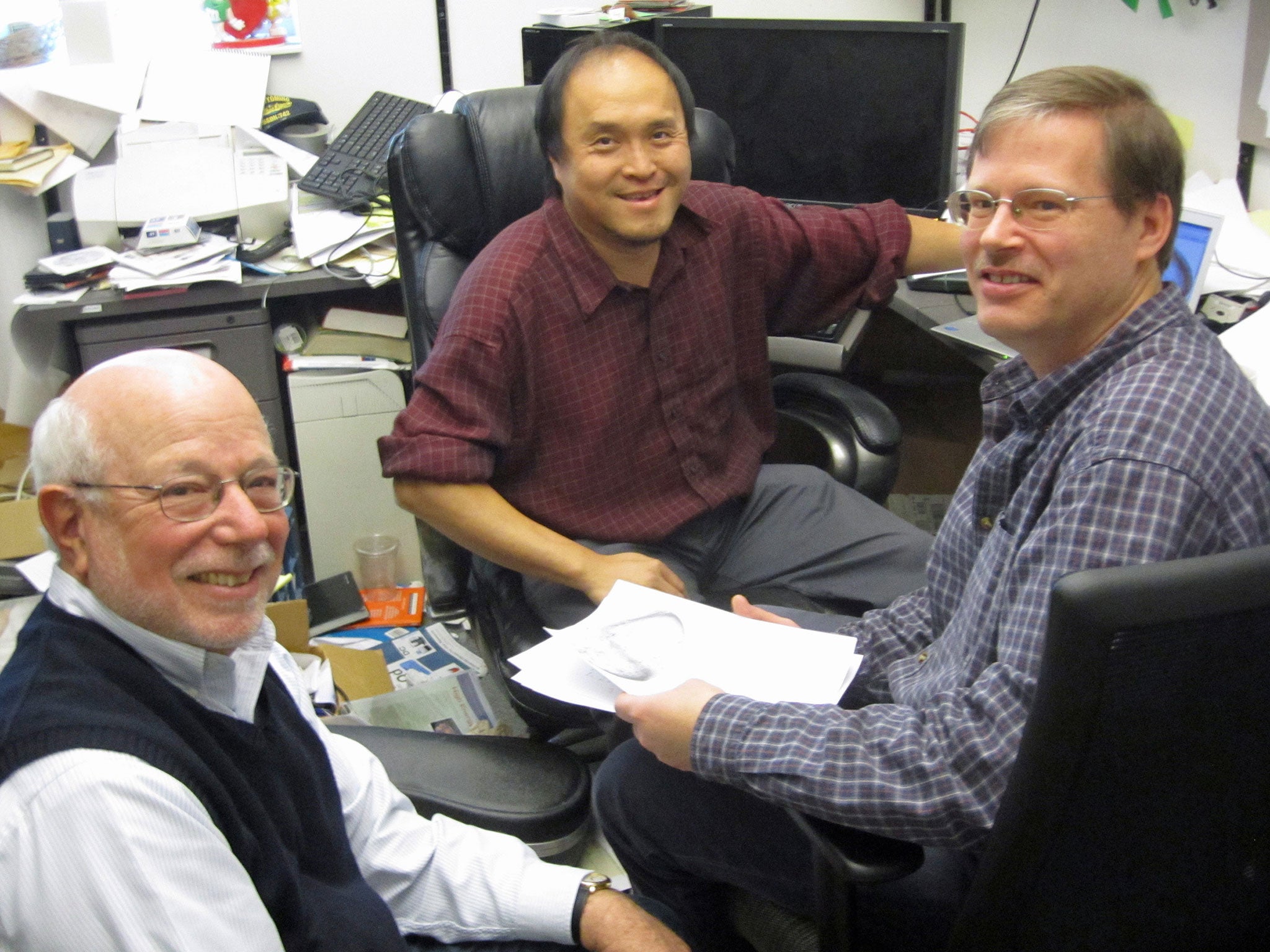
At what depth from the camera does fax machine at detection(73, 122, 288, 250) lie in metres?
2.34

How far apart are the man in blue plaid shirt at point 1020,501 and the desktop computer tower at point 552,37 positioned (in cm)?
144

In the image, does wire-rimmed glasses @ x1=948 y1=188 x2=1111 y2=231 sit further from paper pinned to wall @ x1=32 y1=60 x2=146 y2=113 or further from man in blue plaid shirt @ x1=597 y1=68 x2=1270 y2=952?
paper pinned to wall @ x1=32 y1=60 x2=146 y2=113

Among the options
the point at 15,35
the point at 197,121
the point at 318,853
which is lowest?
the point at 318,853

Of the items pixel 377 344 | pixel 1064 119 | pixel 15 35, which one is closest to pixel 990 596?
pixel 1064 119

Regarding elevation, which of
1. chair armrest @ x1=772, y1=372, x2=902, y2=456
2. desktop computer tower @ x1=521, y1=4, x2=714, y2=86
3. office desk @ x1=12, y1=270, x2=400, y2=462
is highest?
desktop computer tower @ x1=521, y1=4, x2=714, y2=86

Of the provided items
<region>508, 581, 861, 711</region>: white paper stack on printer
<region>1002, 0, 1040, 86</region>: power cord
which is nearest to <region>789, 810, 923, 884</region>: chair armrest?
<region>508, 581, 861, 711</region>: white paper stack on printer

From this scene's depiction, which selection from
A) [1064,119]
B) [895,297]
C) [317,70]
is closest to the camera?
[1064,119]

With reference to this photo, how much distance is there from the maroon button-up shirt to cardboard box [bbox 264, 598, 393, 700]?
39cm

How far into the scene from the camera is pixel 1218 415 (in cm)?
93

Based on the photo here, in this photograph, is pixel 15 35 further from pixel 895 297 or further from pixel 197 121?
pixel 895 297

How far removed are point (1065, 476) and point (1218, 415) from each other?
13 cm

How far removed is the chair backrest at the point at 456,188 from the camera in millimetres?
1746

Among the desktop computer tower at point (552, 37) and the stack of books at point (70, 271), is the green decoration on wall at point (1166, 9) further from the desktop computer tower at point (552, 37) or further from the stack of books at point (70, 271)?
the stack of books at point (70, 271)

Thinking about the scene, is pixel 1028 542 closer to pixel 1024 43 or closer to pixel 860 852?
pixel 860 852
